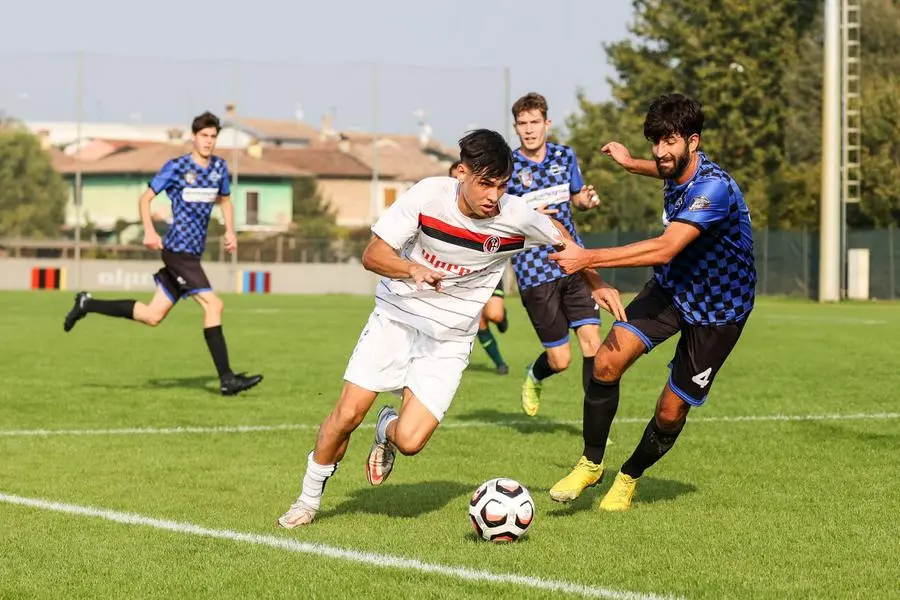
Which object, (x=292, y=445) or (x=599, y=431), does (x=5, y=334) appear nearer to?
(x=292, y=445)

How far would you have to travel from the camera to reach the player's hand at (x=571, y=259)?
6145mm

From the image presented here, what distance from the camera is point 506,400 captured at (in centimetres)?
1221

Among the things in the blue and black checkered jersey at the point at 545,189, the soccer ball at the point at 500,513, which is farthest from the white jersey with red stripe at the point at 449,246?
the blue and black checkered jersey at the point at 545,189

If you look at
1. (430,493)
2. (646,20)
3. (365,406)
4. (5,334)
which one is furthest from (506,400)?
(646,20)

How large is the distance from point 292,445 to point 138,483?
1765 millimetres

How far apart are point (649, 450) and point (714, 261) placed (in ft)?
3.25

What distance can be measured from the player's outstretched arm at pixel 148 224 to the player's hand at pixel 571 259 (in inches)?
248

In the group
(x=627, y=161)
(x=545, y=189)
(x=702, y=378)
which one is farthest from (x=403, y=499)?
(x=545, y=189)

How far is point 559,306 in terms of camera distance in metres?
10.1

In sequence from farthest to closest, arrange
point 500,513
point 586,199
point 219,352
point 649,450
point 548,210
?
point 219,352 → point 548,210 → point 586,199 → point 649,450 → point 500,513

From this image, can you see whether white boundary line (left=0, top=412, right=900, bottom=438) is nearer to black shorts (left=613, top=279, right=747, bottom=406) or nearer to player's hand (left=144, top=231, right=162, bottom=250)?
player's hand (left=144, top=231, right=162, bottom=250)

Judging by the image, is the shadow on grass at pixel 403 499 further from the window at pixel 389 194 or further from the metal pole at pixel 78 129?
the window at pixel 389 194

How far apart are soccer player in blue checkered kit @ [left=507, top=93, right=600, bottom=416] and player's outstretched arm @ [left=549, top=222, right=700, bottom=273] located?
342 cm

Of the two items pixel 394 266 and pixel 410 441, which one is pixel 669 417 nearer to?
pixel 410 441
